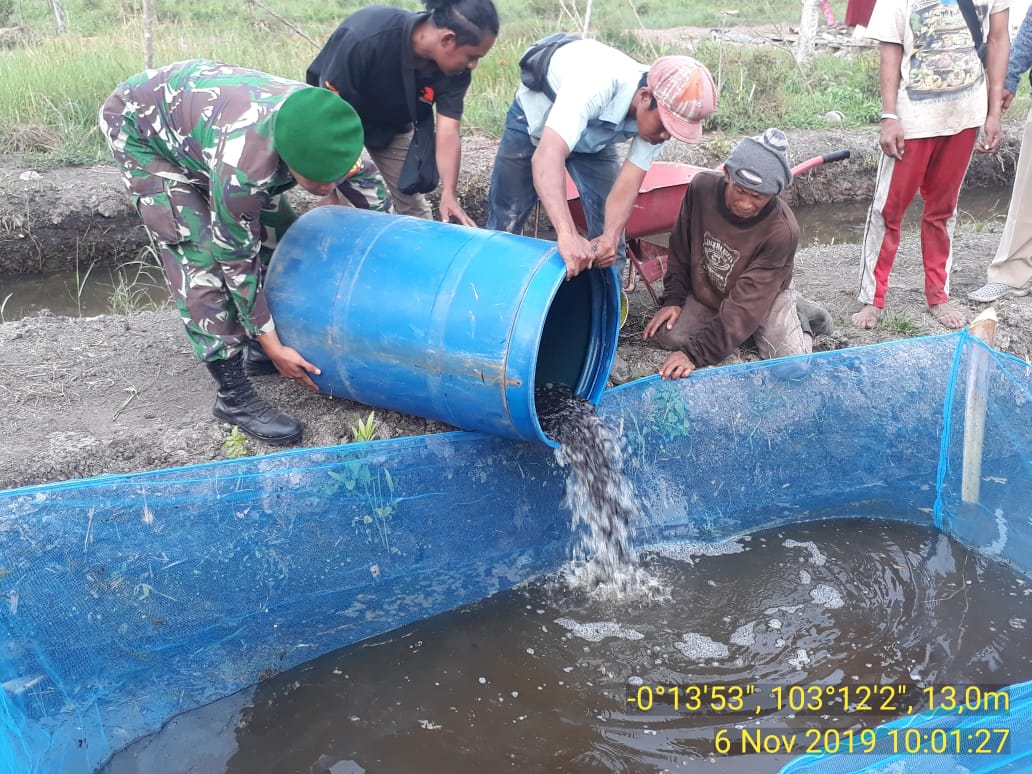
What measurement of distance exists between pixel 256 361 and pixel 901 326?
296cm

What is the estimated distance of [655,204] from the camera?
4.01 meters

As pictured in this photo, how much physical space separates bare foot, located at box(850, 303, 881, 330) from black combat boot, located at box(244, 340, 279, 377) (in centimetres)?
271

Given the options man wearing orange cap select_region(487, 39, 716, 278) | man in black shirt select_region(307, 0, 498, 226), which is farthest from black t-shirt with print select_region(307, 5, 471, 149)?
man wearing orange cap select_region(487, 39, 716, 278)

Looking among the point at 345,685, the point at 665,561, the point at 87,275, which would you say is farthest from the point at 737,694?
the point at 87,275

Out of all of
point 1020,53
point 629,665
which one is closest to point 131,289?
point 629,665

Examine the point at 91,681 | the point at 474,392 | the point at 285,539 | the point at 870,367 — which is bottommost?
the point at 91,681

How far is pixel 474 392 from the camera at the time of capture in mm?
2773

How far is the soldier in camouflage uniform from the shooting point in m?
2.59

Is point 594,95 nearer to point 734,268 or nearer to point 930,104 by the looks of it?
point 734,268

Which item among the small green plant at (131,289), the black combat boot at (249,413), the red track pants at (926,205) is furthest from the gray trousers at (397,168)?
the red track pants at (926,205)

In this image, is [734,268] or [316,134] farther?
[734,268]

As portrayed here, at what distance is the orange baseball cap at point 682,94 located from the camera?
2.90 meters

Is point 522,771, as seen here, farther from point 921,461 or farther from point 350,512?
point 921,461

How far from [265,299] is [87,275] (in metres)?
3.47
